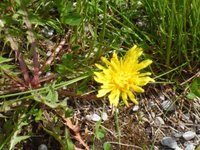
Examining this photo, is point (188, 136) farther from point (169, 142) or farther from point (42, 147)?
point (42, 147)

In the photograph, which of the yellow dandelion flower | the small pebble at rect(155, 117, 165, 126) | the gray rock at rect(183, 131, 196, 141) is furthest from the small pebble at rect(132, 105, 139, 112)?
the yellow dandelion flower

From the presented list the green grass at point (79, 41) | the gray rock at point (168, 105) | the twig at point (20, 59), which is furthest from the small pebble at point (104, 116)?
the twig at point (20, 59)

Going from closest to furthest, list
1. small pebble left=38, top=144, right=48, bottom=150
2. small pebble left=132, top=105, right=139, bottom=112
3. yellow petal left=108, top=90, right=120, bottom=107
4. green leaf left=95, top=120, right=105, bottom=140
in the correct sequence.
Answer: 1. yellow petal left=108, top=90, right=120, bottom=107
2. green leaf left=95, top=120, right=105, bottom=140
3. small pebble left=38, top=144, right=48, bottom=150
4. small pebble left=132, top=105, right=139, bottom=112

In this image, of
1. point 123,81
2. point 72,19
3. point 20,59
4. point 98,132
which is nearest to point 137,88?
point 123,81

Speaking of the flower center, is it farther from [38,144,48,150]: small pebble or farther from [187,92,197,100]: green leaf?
[38,144,48,150]: small pebble

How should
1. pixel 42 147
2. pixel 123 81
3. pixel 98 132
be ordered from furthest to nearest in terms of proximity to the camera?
pixel 42 147, pixel 98 132, pixel 123 81

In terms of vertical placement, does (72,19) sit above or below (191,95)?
above

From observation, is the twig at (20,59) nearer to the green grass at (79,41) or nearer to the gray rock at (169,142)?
the green grass at (79,41)
